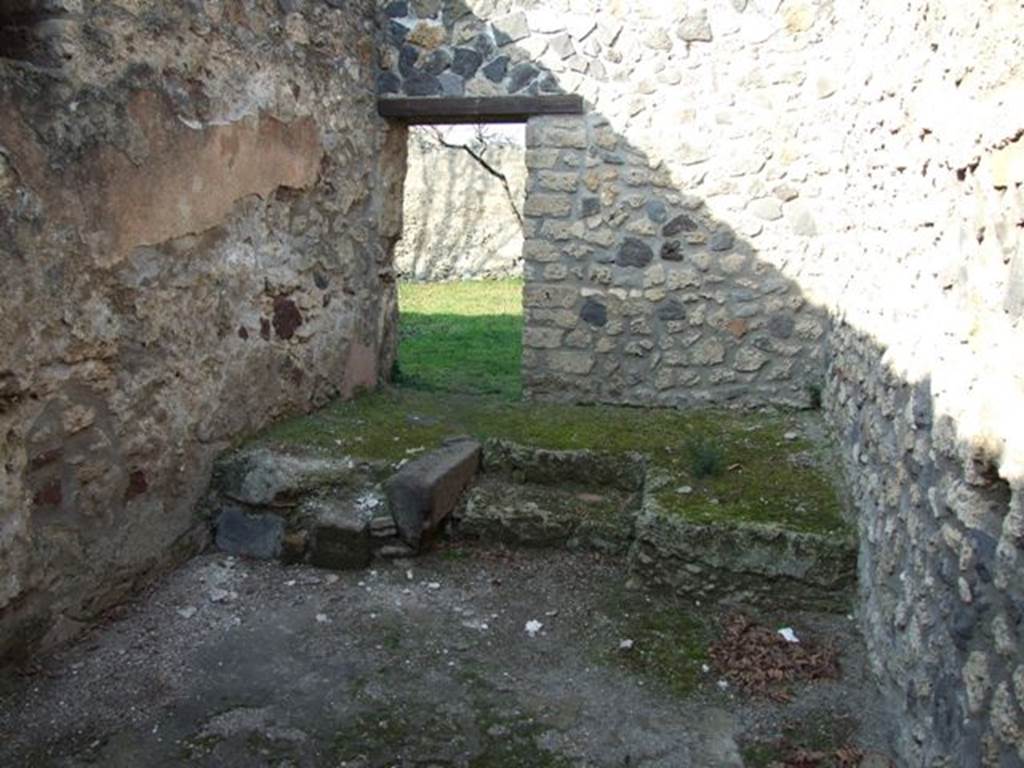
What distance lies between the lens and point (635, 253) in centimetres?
498

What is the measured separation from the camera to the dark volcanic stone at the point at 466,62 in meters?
4.98

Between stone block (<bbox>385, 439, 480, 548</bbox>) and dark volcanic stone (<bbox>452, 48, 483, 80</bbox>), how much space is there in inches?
92.2

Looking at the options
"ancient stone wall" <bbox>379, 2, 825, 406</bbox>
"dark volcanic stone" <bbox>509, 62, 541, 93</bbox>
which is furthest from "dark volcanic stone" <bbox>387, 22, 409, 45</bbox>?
"dark volcanic stone" <bbox>509, 62, 541, 93</bbox>

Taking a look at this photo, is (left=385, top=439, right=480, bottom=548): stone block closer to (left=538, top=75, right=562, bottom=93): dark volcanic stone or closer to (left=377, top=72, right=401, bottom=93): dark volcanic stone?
(left=538, top=75, right=562, bottom=93): dark volcanic stone

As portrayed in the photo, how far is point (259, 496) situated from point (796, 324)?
3.00 meters

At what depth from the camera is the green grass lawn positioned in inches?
241

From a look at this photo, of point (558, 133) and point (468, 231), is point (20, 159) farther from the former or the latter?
point (468, 231)

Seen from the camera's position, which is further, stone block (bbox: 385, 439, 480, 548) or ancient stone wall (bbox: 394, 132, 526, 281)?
ancient stone wall (bbox: 394, 132, 526, 281)

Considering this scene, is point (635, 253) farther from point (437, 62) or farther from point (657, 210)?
point (437, 62)

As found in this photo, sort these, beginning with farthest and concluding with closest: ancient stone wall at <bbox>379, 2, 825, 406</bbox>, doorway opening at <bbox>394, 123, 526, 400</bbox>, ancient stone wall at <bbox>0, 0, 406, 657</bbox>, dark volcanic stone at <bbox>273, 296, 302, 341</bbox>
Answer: doorway opening at <bbox>394, 123, 526, 400</bbox>, ancient stone wall at <bbox>379, 2, 825, 406</bbox>, dark volcanic stone at <bbox>273, 296, 302, 341</bbox>, ancient stone wall at <bbox>0, 0, 406, 657</bbox>

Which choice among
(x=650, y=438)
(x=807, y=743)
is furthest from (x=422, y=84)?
(x=807, y=743)

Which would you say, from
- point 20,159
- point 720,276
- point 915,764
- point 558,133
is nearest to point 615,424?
point 720,276

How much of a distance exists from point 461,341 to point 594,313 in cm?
295

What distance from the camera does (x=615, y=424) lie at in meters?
4.55
